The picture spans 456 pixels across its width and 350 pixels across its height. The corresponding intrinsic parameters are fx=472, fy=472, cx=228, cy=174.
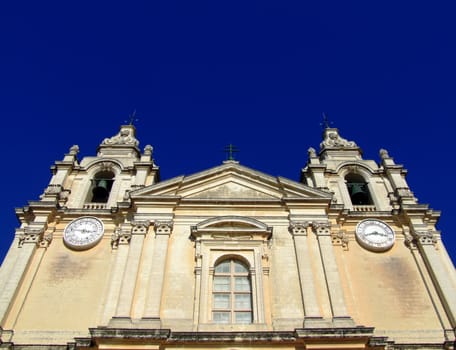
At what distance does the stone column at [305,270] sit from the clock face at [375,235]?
8.00 ft

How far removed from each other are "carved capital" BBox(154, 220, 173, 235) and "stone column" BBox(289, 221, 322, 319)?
471cm

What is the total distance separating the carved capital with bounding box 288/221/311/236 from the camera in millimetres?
18219

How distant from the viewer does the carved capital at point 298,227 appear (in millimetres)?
18219

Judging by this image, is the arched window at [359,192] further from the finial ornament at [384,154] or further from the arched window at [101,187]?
the arched window at [101,187]

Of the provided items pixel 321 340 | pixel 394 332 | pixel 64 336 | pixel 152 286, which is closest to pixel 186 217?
pixel 152 286

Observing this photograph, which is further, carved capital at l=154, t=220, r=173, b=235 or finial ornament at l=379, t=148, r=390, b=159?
finial ornament at l=379, t=148, r=390, b=159

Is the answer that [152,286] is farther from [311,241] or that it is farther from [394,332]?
[394,332]

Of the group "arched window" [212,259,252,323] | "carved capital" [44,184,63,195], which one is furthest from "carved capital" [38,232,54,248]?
"arched window" [212,259,252,323]

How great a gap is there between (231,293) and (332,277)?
3.60 meters

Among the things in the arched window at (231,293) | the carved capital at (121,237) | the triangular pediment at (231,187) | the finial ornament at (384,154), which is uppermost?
the finial ornament at (384,154)

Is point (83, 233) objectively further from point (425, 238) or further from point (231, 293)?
point (425, 238)

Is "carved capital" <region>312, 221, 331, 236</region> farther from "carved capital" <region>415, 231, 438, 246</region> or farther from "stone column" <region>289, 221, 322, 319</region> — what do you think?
"carved capital" <region>415, 231, 438, 246</region>

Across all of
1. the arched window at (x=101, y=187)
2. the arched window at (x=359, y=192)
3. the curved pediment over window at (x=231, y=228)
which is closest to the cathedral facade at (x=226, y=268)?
the curved pediment over window at (x=231, y=228)

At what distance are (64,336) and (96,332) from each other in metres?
2.37
